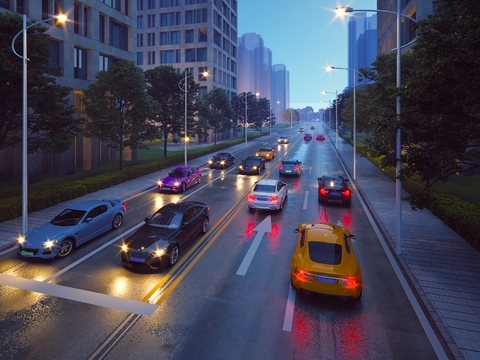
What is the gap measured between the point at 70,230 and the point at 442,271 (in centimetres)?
1227

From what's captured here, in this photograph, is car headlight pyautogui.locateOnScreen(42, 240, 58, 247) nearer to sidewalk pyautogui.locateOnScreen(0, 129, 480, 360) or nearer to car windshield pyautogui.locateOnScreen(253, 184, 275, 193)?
sidewalk pyautogui.locateOnScreen(0, 129, 480, 360)

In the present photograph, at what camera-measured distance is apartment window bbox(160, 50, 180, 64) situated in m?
74.1

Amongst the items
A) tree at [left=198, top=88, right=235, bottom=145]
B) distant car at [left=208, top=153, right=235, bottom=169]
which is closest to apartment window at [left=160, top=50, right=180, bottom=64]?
tree at [left=198, top=88, right=235, bottom=145]

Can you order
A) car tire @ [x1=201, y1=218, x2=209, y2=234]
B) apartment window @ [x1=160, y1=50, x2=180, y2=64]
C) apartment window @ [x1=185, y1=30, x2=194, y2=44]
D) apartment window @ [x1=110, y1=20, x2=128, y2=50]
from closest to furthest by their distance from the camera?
car tire @ [x1=201, y1=218, x2=209, y2=234] → apartment window @ [x1=110, y1=20, x2=128, y2=50] → apartment window @ [x1=185, y1=30, x2=194, y2=44] → apartment window @ [x1=160, y1=50, x2=180, y2=64]

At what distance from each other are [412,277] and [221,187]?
16.4 metres

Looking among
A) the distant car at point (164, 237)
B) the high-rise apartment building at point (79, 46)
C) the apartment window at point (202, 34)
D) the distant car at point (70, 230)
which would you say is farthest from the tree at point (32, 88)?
the apartment window at point (202, 34)

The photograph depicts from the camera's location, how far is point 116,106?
28.9 metres

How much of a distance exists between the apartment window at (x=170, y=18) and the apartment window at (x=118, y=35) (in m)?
38.1

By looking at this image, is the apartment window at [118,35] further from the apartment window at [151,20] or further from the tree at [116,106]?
the apartment window at [151,20]

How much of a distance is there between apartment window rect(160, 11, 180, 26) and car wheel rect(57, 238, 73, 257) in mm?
70793

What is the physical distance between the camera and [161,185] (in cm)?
2306

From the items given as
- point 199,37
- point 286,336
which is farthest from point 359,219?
point 199,37

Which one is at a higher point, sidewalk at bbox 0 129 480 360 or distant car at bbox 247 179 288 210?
distant car at bbox 247 179 288 210

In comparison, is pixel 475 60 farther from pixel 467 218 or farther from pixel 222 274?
pixel 222 274
